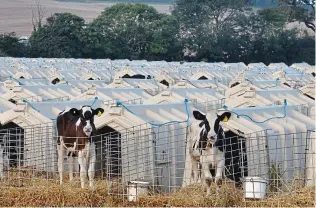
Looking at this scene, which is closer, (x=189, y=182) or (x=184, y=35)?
(x=189, y=182)

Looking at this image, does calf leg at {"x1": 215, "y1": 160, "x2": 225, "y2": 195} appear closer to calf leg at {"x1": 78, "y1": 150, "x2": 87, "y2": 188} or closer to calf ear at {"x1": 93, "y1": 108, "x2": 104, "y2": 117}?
calf leg at {"x1": 78, "y1": 150, "x2": 87, "y2": 188}

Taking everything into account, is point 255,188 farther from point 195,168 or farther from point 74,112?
point 74,112

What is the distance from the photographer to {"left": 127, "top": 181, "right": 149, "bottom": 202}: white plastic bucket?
12930mm

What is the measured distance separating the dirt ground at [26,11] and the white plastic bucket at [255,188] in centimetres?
8866

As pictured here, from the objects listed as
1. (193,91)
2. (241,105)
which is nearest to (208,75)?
(193,91)

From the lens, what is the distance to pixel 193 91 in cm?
2314

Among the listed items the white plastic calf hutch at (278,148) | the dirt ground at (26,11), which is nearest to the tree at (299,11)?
the dirt ground at (26,11)

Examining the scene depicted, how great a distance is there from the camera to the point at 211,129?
1288 centimetres

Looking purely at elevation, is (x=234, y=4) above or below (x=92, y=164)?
above

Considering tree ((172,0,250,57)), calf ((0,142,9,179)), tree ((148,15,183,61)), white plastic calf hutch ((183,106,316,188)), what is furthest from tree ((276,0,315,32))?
calf ((0,142,9,179))

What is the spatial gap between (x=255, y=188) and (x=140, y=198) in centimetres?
174

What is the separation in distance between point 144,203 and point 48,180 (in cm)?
231

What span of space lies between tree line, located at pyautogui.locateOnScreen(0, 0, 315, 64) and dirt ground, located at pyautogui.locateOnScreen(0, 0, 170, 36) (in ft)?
84.5

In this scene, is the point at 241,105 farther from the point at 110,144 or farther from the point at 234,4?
the point at 234,4
